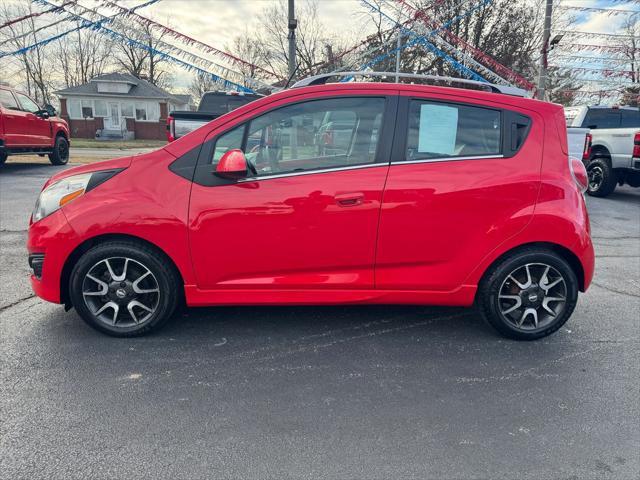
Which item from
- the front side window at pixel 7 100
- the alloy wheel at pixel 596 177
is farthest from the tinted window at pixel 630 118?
the front side window at pixel 7 100

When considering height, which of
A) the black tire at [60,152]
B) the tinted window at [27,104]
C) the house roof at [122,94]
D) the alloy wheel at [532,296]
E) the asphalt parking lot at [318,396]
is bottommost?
the asphalt parking lot at [318,396]

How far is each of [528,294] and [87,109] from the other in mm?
41906

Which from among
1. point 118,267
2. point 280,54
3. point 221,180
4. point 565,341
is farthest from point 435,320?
point 280,54

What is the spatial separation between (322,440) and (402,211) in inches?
62.2

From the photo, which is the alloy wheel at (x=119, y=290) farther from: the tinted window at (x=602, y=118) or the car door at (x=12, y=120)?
the tinted window at (x=602, y=118)

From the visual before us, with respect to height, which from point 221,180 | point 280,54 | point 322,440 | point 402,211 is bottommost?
point 322,440

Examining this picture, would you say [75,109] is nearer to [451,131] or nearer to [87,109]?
[87,109]

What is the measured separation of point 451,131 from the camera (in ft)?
10.6

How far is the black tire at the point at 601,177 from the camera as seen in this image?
401 inches

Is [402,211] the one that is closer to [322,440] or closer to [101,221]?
[322,440]

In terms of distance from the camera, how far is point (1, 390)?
8.61ft

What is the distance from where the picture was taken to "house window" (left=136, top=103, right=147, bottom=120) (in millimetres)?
37812

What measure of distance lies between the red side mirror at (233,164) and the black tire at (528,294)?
1.94 metres

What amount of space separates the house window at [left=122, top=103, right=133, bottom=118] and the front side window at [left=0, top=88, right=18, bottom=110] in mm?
28235
